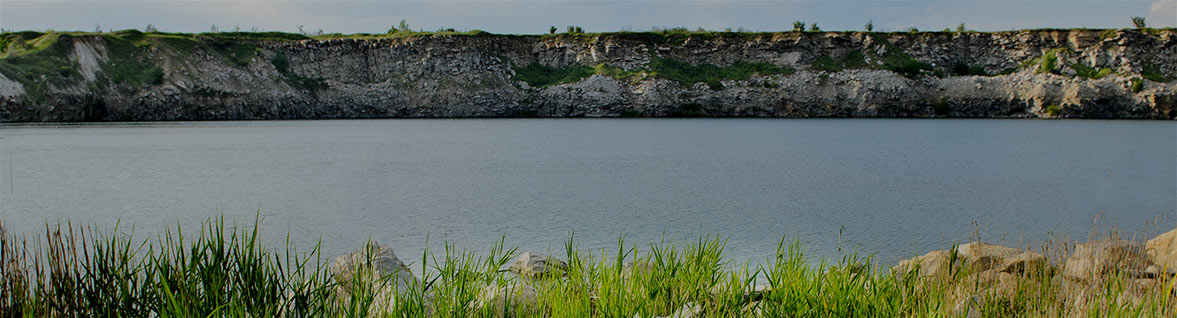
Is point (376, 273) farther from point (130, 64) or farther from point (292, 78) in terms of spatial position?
point (292, 78)

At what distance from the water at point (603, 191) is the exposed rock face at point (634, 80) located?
2228 cm

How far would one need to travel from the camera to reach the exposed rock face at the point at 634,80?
40438 millimetres

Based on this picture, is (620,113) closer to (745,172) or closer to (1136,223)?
(745,172)

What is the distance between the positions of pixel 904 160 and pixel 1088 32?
37254 mm

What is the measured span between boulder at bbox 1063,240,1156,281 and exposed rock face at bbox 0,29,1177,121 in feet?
131

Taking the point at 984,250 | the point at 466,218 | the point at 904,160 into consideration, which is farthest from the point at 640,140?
the point at 984,250

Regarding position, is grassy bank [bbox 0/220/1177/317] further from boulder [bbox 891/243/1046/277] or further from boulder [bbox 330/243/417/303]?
boulder [bbox 891/243/1046/277]

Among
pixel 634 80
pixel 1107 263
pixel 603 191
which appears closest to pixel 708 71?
pixel 634 80

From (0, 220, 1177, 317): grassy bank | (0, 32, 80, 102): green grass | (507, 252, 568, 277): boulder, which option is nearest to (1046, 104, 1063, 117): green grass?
(0, 220, 1177, 317): grassy bank

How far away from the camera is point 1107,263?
441cm

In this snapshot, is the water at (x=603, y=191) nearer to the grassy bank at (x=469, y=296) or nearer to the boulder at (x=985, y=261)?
the boulder at (x=985, y=261)

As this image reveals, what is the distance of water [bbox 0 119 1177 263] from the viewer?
7.75 metres

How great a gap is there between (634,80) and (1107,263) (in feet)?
137

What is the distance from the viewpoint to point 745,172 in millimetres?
13508
